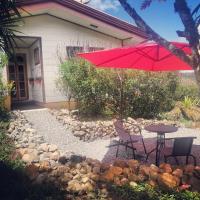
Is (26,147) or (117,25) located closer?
(26,147)

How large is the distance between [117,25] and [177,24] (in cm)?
1107

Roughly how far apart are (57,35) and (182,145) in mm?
10138

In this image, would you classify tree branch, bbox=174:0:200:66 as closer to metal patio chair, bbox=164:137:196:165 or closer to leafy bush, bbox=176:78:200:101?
metal patio chair, bbox=164:137:196:165

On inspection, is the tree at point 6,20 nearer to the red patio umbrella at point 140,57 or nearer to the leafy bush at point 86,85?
the red patio umbrella at point 140,57

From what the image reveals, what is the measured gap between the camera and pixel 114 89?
13.1m

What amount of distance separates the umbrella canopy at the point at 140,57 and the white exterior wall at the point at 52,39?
7.28 metres

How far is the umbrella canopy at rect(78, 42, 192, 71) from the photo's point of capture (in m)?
6.55

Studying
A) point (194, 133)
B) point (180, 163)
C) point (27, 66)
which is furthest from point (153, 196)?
point (27, 66)

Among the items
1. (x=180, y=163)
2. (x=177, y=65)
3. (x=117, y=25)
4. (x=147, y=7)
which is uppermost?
(x=117, y=25)

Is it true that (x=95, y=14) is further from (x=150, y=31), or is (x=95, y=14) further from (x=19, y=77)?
(x=150, y=31)

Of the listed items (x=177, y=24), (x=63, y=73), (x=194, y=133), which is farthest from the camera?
(x=63, y=73)

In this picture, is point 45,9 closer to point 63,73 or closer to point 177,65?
point 63,73

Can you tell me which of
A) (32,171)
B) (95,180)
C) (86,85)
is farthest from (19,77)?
(95,180)

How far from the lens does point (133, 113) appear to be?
13453 millimetres
